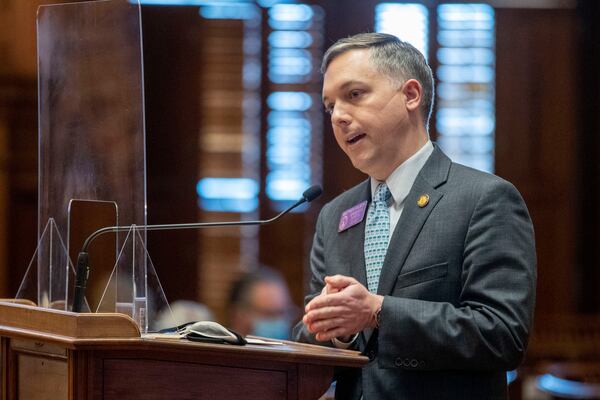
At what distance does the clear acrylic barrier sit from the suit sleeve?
0.52 meters

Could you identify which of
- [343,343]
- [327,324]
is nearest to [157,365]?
[327,324]

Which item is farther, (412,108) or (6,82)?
(6,82)

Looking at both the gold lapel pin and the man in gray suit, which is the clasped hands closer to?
the man in gray suit

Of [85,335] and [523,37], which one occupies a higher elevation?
[523,37]

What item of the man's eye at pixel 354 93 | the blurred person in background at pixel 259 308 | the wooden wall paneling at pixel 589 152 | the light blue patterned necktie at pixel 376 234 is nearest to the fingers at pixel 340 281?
the light blue patterned necktie at pixel 376 234

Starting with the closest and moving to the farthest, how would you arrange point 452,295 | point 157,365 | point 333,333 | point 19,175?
point 157,365, point 333,333, point 452,295, point 19,175

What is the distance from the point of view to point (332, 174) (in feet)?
20.5

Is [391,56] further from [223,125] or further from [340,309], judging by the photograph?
[223,125]

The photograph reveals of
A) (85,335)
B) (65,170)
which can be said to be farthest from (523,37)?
(85,335)

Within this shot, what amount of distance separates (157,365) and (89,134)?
0.63 meters

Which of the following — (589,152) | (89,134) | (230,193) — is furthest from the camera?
(589,152)

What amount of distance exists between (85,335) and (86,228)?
1.64 feet

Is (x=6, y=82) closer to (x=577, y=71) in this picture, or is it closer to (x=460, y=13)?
(x=460, y=13)

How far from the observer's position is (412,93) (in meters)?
2.29
